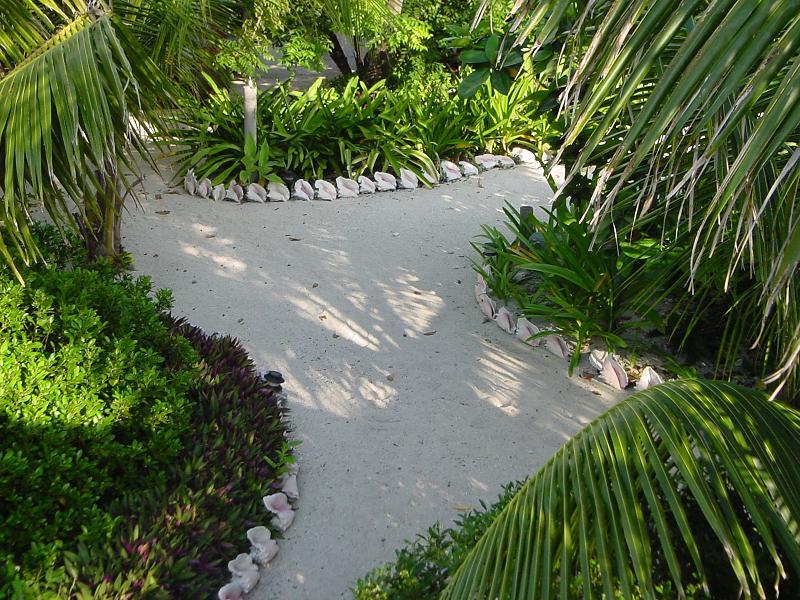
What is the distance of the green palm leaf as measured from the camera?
1392 mm

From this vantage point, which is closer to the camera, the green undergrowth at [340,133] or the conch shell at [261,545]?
the conch shell at [261,545]

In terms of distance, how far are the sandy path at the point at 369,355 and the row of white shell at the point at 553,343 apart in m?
0.08

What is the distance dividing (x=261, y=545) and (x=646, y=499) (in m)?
1.83

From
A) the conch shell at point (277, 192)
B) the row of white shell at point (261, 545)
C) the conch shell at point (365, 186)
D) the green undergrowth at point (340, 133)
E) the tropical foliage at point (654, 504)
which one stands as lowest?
the row of white shell at point (261, 545)

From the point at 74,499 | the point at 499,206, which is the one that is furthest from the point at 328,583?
the point at 499,206

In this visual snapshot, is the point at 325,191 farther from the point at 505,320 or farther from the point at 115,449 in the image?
the point at 115,449

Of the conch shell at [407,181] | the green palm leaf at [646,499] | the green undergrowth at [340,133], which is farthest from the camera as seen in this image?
the conch shell at [407,181]

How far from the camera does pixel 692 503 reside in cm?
202

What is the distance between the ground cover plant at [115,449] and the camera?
2590 mm

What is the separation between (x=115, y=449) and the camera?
2.89 m

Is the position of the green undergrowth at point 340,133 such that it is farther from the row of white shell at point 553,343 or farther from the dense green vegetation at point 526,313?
the row of white shell at point 553,343

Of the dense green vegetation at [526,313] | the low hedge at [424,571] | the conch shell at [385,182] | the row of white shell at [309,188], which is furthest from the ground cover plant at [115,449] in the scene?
the conch shell at [385,182]

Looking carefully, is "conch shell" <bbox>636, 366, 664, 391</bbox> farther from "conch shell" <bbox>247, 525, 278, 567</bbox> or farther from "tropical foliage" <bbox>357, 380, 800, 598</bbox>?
"tropical foliage" <bbox>357, 380, 800, 598</bbox>

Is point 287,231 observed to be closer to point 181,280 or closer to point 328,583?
point 181,280
